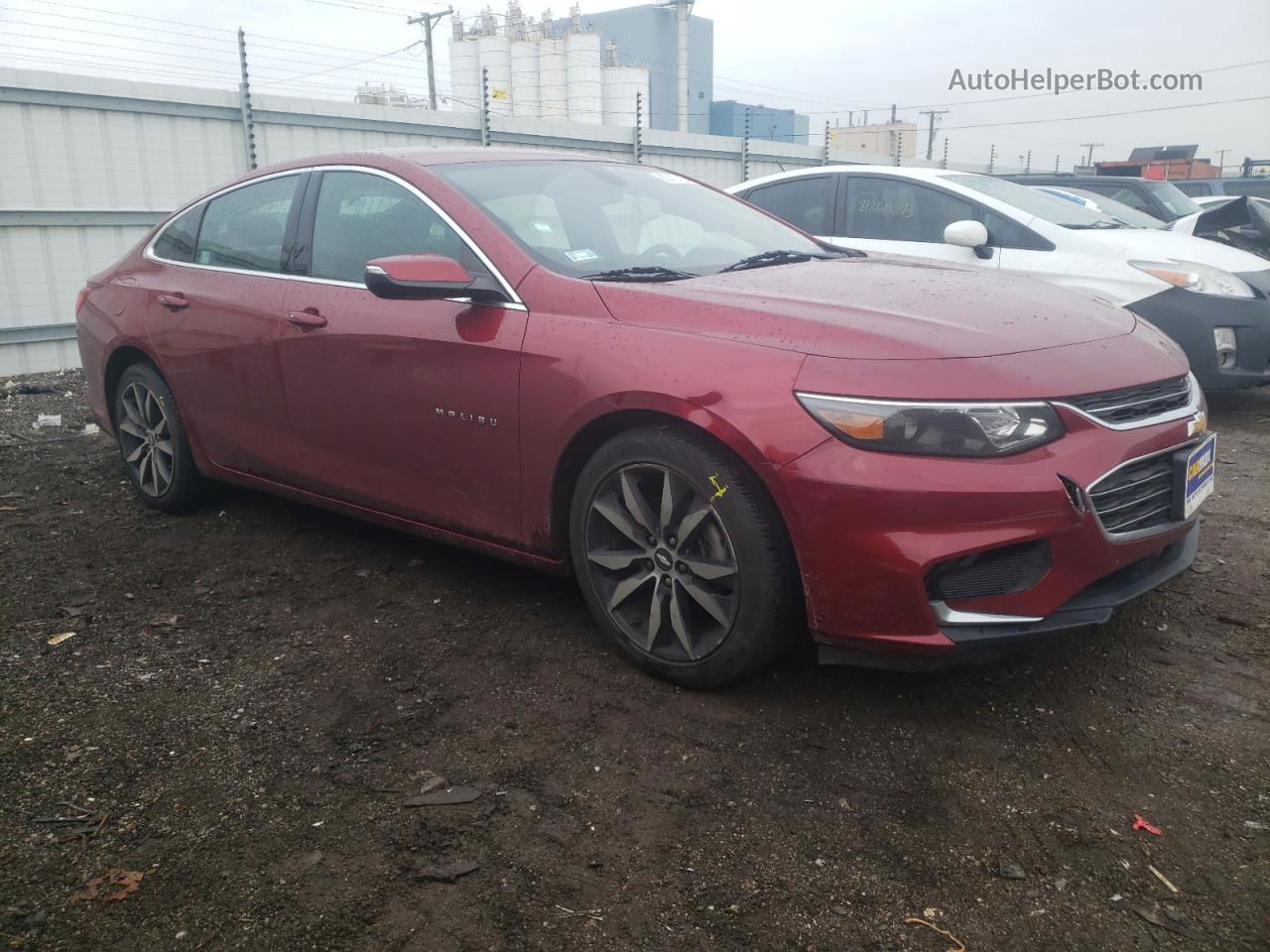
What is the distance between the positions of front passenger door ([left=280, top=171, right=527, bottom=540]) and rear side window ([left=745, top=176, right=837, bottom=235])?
3.89m

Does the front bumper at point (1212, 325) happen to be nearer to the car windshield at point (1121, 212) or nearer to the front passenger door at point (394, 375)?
the car windshield at point (1121, 212)

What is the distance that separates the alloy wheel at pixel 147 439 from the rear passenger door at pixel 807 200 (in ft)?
13.3

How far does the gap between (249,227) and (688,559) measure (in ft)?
8.25

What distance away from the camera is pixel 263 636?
3500 millimetres

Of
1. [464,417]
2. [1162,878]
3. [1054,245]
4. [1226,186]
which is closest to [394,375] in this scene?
[464,417]

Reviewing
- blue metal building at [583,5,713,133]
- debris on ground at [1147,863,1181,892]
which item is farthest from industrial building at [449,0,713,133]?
debris on ground at [1147,863,1181,892]

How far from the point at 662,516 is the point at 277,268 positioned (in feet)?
6.70

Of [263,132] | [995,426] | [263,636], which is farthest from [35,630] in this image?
[263,132]

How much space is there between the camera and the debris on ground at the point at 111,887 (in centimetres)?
216

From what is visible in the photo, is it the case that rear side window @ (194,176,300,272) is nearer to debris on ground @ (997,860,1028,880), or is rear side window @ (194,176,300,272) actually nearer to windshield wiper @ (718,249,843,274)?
windshield wiper @ (718,249,843,274)

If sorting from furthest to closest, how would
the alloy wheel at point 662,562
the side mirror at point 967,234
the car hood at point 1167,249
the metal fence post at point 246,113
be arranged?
the metal fence post at point 246,113 < the car hood at point 1167,249 < the side mirror at point 967,234 < the alloy wheel at point 662,562

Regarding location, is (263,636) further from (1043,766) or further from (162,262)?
(1043,766)

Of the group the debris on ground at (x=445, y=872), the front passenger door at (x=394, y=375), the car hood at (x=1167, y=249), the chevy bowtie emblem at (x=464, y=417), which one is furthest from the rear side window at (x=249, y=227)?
the car hood at (x=1167, y=249)

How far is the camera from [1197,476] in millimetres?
2965
